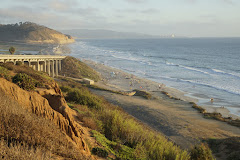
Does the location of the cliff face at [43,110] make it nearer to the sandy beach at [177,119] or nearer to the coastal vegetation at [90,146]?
the coastal vegetation at [90,146]

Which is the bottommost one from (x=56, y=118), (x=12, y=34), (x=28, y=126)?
(x=56, y=118)

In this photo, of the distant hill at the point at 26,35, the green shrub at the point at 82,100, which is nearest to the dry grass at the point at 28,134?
the green shrub at the point at 82,100

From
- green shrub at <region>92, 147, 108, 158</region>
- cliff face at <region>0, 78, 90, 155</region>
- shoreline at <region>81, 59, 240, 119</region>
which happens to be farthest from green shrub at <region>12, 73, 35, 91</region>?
shoreline at <region>81, 59, 240, 119</region>

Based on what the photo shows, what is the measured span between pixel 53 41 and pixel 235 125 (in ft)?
473

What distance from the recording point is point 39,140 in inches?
203

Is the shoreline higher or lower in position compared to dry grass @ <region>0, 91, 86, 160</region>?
lower

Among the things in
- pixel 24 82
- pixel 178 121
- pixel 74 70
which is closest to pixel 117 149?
pixel 24 82

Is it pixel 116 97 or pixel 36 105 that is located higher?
pixel 36 105

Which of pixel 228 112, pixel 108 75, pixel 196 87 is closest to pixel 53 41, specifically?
pixel 108 75

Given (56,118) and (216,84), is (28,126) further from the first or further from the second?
(216,84)

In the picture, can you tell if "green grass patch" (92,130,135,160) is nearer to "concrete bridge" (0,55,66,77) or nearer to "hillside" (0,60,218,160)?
"hillside" (0,60,218,160)

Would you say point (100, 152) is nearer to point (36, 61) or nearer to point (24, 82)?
point (24, 82)

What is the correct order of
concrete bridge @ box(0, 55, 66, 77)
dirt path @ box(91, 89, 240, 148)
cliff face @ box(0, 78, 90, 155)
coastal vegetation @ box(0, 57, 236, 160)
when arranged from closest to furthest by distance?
coastal vegetation @ box(0, 57, 236, 160) < cliff face @ box(0, 78, 90, 155) < dirt path @ box(91, 89, 240, 148) < concrete bridge @ box(0, 55, 66, 77)

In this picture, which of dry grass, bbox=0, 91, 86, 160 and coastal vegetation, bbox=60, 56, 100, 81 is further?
coastal vegetation, bbox=60, 56, 100, 81
